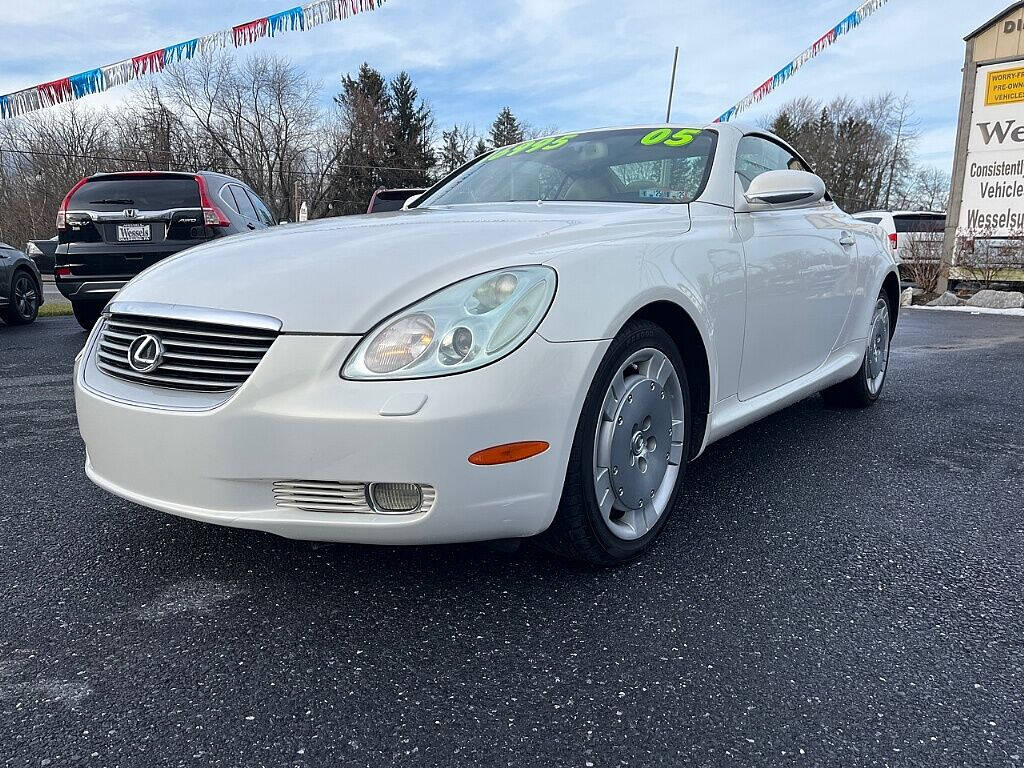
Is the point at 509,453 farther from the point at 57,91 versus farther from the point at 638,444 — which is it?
the point at 57,91

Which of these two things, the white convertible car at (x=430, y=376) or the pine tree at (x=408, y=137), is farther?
the pine tree at (x=408, y=137)

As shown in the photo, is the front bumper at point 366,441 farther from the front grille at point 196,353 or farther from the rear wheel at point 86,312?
the rear wheel at point 86,312

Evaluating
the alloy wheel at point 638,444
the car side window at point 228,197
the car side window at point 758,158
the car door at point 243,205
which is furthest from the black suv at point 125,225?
the alloy wheel at point 638,444

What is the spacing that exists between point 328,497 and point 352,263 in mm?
605

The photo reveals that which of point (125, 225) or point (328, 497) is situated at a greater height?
point (125, 225)

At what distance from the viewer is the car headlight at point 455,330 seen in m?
1.77

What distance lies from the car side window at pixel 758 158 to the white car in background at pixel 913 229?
10.0 m

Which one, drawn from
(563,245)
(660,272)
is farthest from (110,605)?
(660,272)

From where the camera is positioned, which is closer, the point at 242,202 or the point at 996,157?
the point at 242,202

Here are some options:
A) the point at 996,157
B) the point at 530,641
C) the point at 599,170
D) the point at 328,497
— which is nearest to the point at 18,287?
the point at 599,170

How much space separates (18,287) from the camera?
8.56 metres

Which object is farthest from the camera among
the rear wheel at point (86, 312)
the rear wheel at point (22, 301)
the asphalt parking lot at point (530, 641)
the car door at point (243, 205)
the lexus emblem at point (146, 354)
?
the rear wheel at point (22, 301)

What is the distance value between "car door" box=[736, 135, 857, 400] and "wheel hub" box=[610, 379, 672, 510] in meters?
0.56

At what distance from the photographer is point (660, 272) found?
2.26 metres
